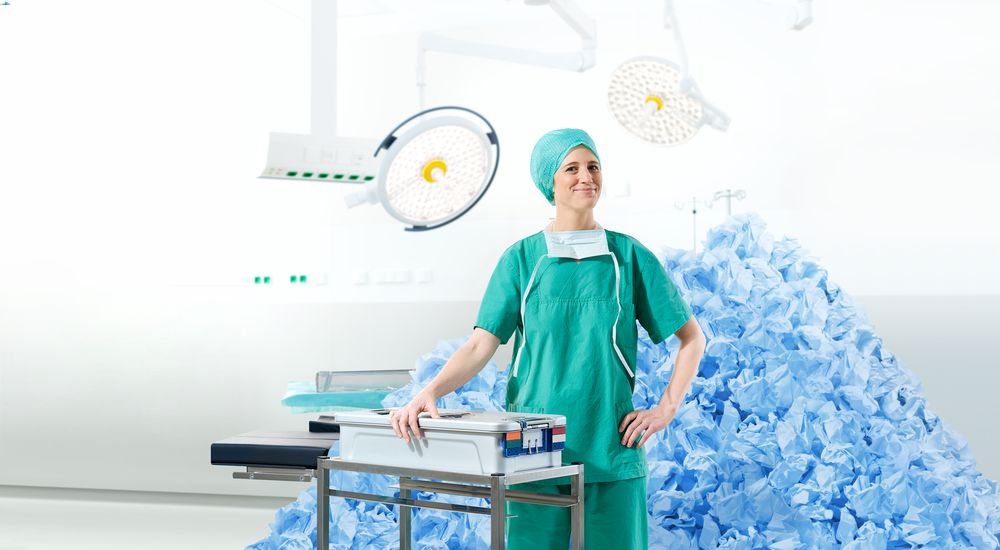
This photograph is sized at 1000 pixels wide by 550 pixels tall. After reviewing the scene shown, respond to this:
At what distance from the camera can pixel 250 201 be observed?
543cm

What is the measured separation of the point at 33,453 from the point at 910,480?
16.7 feet

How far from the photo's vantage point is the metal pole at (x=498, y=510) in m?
1.62

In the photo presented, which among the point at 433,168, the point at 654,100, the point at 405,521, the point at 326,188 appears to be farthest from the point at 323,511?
the point at 326,188

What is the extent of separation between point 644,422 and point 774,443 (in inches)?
37.5

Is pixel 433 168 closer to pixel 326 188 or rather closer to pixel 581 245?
pixel 581 245

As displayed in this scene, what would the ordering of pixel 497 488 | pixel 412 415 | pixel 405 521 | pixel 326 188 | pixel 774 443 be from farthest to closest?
1. pixel 326 188
2. pixel 774 443
3. pixel 405 521
4. pixel 412 415
5. pixel 497 488

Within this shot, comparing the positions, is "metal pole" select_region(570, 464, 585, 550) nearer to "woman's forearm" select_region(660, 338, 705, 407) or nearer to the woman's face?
"woman's forearm" select_region(660, 338, 705, 407)

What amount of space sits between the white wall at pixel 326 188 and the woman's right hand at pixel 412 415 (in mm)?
3071

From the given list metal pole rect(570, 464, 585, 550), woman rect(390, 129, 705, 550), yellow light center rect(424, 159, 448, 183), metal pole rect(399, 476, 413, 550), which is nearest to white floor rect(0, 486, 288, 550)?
metal pole rect(399, 476, 413, 550)

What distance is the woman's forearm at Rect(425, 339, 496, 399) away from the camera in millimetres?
1823

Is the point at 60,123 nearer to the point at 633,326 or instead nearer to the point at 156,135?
the point at 156,135

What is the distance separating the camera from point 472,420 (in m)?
1.67

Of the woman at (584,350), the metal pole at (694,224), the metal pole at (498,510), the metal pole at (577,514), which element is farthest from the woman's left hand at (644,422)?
the metal pole at (694,224)

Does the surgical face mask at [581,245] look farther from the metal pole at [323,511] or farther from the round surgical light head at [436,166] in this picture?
the metal pole at [323,511]
